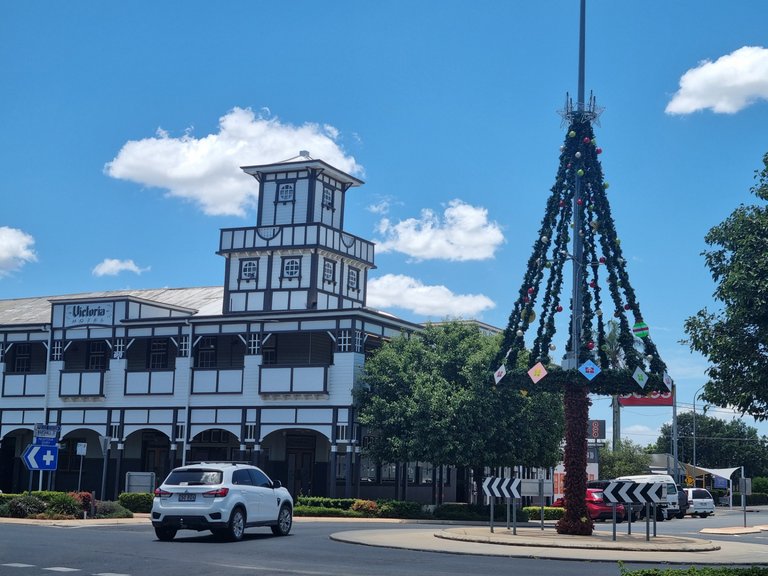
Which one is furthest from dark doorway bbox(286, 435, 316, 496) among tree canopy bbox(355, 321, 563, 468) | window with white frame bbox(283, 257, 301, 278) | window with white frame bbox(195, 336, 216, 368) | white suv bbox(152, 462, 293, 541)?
white suv bbox(152, 462, 293, 541)

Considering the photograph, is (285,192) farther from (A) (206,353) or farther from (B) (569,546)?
(B) (569,546)

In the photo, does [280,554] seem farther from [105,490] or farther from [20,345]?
[20,345]

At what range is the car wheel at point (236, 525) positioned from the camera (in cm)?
2056

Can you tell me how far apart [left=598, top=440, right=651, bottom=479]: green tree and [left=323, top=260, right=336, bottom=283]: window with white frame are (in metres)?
27.4

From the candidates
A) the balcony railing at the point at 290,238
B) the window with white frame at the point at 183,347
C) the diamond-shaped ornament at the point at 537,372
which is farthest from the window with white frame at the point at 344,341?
the diamond-shaped ornament at the point at 537,372

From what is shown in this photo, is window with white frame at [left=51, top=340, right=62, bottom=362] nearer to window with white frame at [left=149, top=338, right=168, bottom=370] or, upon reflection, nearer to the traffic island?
window with white frame at [left=149, top=338, right=168, bottom=370]

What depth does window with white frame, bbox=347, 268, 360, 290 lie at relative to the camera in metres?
49.6

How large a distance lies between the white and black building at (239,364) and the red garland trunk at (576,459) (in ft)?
56.3

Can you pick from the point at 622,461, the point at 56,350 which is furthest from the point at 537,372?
the point at 622,461

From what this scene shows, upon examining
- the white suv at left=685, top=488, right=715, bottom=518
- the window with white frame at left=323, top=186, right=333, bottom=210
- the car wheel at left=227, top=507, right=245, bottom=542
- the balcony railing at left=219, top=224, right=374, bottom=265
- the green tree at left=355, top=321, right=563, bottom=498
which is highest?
the window with white frame at left=323, top=186, right=333, bottom=210

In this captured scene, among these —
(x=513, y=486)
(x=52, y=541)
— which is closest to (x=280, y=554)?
(x=52, y=541)

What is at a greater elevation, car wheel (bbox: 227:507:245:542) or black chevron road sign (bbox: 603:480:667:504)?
black chevron road sign (bbox: 603:480:667:504)

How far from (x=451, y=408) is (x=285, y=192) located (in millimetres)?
15563

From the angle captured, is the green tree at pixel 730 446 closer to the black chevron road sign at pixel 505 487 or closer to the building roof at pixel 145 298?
the building roof at pixel 145 298
